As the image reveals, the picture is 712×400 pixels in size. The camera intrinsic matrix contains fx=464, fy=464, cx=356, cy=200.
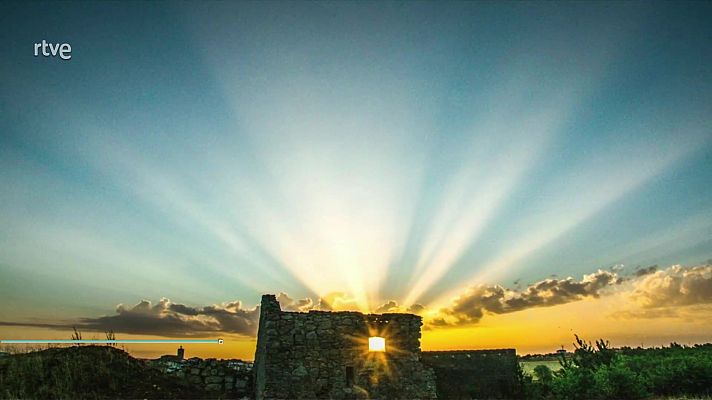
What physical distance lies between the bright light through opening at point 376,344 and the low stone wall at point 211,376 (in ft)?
20.6

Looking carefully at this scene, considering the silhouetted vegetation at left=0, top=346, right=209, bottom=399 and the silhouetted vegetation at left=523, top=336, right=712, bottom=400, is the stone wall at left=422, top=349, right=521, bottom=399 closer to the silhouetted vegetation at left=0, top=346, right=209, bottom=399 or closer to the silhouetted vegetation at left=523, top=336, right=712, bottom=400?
the silhouetted vegetation at left=523, top=336, right=712, bottom=400

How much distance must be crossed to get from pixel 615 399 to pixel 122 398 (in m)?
20.5

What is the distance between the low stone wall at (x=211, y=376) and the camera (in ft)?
63.1

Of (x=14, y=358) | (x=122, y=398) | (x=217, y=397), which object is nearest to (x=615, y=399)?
(x=217, y=397)

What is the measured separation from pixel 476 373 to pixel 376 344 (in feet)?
24.3

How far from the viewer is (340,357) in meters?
16.4

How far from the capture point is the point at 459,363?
71.4 feet

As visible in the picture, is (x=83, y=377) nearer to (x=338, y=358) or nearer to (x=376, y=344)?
(x=338, y=358)

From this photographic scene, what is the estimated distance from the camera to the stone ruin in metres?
16.0

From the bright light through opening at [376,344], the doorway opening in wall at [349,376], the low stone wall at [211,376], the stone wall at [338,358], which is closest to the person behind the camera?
the stone wall at [338,358]

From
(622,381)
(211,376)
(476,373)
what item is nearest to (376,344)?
(476,373)

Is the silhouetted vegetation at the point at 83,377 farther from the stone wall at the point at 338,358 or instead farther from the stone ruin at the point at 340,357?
the stone wall at the point at 338,358

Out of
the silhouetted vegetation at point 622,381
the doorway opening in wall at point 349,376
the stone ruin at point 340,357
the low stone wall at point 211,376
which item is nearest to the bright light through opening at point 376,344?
the stone ruin at point 340,357

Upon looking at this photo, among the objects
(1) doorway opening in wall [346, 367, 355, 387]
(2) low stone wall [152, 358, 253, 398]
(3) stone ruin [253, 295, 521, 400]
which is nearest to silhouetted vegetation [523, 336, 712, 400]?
(3) stone ruin [253, 295, 521, 400]
